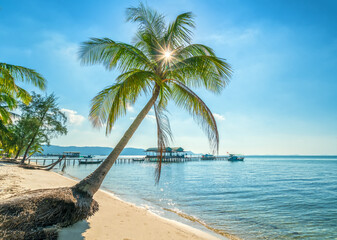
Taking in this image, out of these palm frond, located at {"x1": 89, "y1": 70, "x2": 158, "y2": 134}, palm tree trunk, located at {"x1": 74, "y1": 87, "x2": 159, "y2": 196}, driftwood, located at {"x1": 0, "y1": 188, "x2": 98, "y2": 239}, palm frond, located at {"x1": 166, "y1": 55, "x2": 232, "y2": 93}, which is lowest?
driftwood, located at {"x1": 0, "y1": 188, "x2": 98, "y2": 239}

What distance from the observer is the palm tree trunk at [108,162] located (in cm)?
439

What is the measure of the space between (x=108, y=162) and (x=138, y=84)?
7.46ft

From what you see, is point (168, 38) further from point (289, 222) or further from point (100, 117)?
point (289, 222)

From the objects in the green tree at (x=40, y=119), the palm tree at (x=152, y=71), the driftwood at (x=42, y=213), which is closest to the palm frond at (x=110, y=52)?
the palm tree at (x=152, y=71)

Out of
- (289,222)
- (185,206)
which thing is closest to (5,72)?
(185,206)

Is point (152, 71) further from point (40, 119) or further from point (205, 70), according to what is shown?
point (40, 119)

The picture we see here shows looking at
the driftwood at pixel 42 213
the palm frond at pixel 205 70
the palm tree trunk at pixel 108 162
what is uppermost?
the palm frond at pixel 205 70

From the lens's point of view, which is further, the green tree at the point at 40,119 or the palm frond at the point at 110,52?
the green tree at the point at 40,119

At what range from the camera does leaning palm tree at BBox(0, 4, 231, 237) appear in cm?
371

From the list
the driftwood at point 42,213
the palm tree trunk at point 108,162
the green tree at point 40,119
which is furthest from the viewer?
the green tree at point 40,119

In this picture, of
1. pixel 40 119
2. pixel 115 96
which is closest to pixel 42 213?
pixel 115 96

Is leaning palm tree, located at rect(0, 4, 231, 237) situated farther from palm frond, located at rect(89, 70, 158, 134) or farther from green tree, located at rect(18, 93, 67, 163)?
green tree, located at rect(18, 93, 67, 163)

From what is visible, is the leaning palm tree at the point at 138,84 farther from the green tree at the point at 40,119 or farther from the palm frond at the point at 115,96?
the green tree at the point at 40,119

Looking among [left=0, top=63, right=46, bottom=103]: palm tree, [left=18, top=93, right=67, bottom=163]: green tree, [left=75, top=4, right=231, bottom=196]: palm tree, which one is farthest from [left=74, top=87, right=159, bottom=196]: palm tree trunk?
[left=18, top=93, right=67, bottom=163]: green tree
